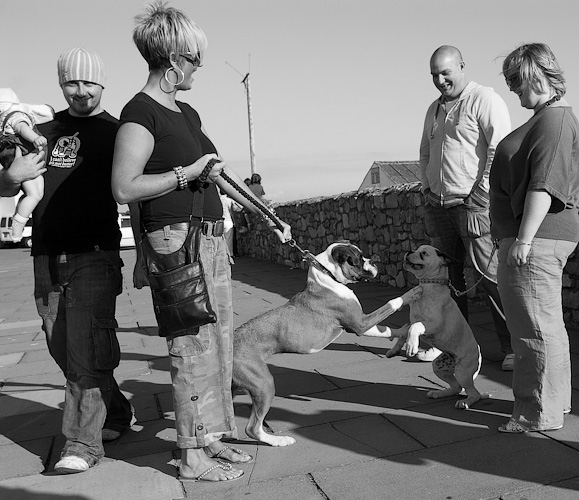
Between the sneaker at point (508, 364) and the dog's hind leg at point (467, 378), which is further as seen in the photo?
the sneaker at point (508, 364)

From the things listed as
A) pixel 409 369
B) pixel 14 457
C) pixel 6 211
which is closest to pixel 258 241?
pixel 409 369

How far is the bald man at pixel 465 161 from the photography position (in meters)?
4.95

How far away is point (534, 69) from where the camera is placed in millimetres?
3455

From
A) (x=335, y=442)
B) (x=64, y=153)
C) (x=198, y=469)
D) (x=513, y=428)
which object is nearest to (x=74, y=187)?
(x=64, y=153)

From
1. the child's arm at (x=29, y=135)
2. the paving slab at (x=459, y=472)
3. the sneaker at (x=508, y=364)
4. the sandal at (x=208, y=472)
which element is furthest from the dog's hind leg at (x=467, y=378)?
the child's arm at (x=29, y=135)

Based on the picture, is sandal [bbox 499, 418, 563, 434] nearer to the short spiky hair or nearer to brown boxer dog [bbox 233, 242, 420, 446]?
brown boxer dog [bbox 233, 242, 420, 446]

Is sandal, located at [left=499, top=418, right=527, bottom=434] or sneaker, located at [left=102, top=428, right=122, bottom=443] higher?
sandal, located at [left=499, top=418, right=527, bottom=434]

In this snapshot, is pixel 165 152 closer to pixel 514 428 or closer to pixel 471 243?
pixel 514 428

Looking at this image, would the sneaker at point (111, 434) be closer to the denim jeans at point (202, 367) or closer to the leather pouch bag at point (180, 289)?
the denim jeans at point (202, 367)

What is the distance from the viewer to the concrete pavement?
311cm

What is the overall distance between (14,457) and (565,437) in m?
3.15

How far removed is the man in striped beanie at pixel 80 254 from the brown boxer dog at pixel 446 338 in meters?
1.99

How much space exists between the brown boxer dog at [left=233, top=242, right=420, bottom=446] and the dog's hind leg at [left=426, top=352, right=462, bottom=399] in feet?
1.52

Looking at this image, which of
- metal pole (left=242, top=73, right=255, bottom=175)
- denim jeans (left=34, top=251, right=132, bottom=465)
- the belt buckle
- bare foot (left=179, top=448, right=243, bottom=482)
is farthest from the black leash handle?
metal pole (left=242, top=73, right=255, bottom=175)
